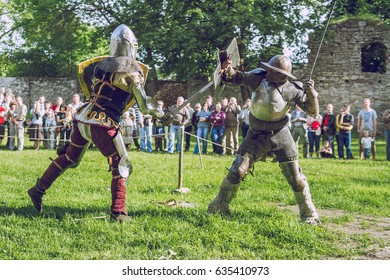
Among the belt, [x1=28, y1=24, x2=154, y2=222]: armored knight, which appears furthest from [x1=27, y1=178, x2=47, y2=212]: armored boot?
the belt

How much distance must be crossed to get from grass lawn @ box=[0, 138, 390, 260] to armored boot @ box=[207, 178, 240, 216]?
0.44 feet

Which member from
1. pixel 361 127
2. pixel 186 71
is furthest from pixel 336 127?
pixel 186 71

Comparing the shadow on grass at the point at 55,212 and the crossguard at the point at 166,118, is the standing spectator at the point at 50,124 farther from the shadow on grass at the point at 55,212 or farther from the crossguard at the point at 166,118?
the crossguard at the point at 166,118

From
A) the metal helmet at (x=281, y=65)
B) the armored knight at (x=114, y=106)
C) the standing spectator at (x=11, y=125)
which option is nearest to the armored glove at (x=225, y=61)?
the metal helmet at (x=281, y=65)

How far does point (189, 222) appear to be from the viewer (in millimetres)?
6129

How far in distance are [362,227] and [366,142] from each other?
346 inches

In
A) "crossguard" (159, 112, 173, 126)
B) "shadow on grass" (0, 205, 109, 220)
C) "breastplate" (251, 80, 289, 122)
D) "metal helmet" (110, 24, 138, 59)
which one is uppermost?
"metal helmet" (110, 24, 138, 59)

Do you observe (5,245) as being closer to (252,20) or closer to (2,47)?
(252,20)

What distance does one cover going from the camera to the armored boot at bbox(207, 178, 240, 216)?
20.7 ft

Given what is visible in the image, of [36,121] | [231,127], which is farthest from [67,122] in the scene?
[231,127]

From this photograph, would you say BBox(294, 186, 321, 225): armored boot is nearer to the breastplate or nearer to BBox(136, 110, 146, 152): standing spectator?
the breastplate

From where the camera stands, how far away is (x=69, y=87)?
88.8 feet

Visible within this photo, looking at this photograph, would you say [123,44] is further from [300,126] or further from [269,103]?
[300,126]
